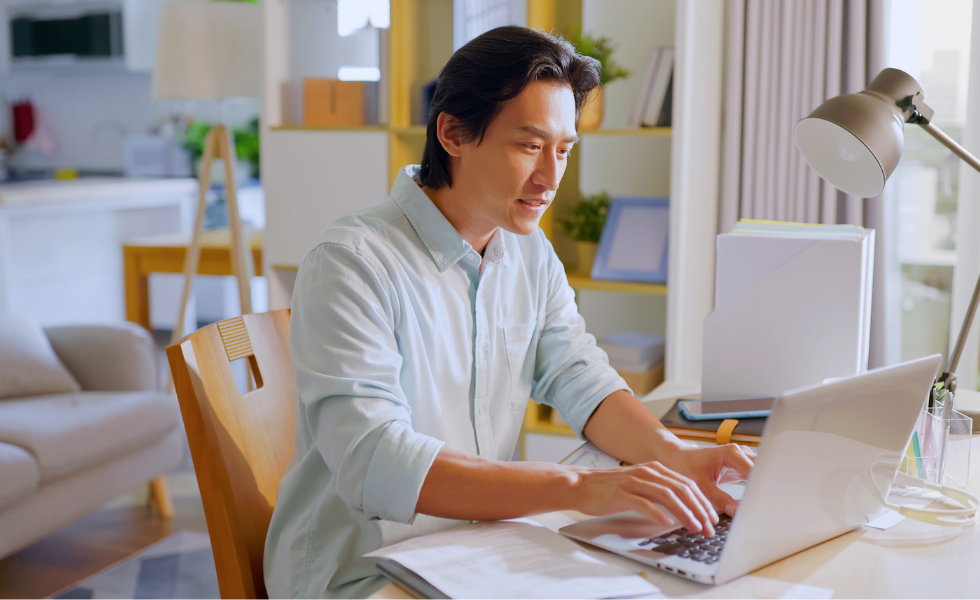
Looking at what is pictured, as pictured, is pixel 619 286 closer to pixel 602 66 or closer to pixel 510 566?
pixel 602 66

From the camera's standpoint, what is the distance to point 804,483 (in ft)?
2.82

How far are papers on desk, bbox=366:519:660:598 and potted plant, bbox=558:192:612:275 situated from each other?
1.77m

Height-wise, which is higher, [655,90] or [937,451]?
[655,90]

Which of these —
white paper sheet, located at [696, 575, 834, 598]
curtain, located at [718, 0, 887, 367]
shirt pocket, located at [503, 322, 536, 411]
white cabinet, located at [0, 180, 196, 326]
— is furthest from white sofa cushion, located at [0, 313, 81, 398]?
white paper sheet, located at [696, 575, 834, 598]

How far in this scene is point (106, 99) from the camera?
20.3 ft

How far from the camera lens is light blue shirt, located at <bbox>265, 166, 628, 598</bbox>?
996 mm

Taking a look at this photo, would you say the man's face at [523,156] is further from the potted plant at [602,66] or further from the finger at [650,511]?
the potted plant at [602,66]

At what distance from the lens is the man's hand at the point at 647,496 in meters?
0.90

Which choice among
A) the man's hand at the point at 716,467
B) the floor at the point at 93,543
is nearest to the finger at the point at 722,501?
the man's hand at the point at 716,467

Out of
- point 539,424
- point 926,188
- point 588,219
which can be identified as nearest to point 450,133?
point 588,219

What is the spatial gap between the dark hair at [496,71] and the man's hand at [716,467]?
20.1 inches

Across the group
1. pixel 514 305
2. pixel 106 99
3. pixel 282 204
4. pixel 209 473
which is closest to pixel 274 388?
pixel 209 473

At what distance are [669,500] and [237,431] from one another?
0.63 m

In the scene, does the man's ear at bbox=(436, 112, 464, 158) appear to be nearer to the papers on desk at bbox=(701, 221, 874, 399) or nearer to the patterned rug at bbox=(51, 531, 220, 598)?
the papers on desk at bbox=(701, 221, 874, 399)
